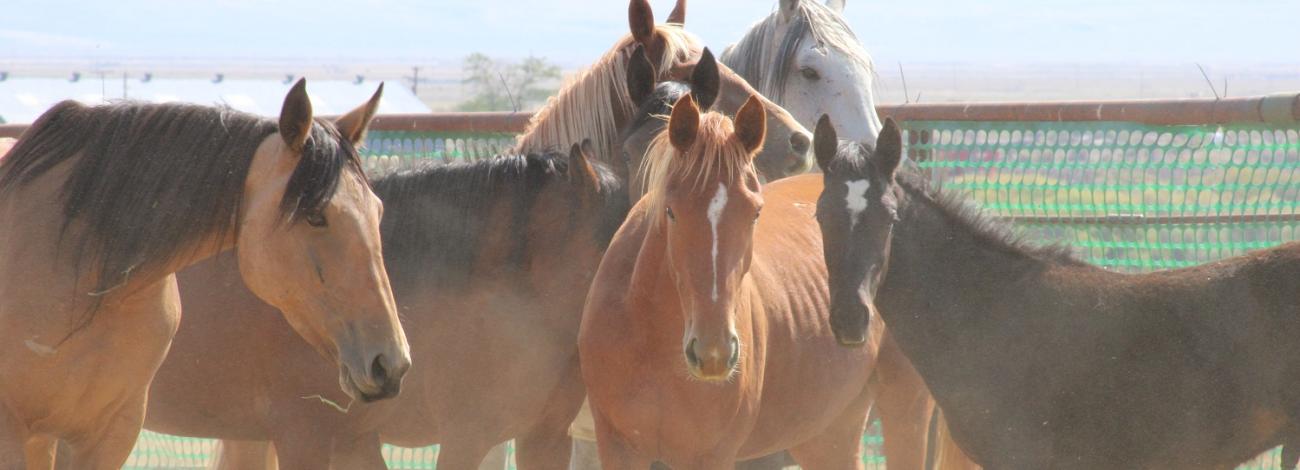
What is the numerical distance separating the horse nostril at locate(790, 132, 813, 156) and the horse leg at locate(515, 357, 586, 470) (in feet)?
3.55

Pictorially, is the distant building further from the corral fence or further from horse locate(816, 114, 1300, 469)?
horse locate(816, 114, 1300, 469)

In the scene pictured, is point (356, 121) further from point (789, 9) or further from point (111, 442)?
point (789, 9)

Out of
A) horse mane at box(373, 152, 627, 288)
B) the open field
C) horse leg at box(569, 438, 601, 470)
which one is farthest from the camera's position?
the open field

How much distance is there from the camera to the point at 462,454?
4.59m

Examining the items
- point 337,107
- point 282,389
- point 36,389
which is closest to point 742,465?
point 282,389

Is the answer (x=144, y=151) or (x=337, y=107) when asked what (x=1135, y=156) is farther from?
(x=337, y=107)

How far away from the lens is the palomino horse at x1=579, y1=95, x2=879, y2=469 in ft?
12.3

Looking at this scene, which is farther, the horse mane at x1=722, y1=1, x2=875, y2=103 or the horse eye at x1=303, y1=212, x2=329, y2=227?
the horse mane at x1=722, y1=1, x2=875, y2=103

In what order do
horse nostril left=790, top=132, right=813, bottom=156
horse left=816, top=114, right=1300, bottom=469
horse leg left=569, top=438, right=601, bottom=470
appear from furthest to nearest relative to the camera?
horse leg left=569, top=438, right=601, bottom=470 < horse nostril left=790, top=132, right=813, bottom=156 < horse left=816, top=114, right=1300, bottom=469

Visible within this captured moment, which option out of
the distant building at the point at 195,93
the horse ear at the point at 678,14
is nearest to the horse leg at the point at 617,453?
the horse ear at the point at 678,14

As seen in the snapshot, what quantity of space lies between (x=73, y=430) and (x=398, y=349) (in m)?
1.08

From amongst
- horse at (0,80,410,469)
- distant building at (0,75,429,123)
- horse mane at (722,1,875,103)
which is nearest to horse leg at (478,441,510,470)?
horse mane at (722,1,875,103)

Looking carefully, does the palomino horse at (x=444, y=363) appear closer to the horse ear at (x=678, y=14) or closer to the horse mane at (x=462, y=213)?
the horse mane at (x=462, y=213)

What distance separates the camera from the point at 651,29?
A: 210 inches
